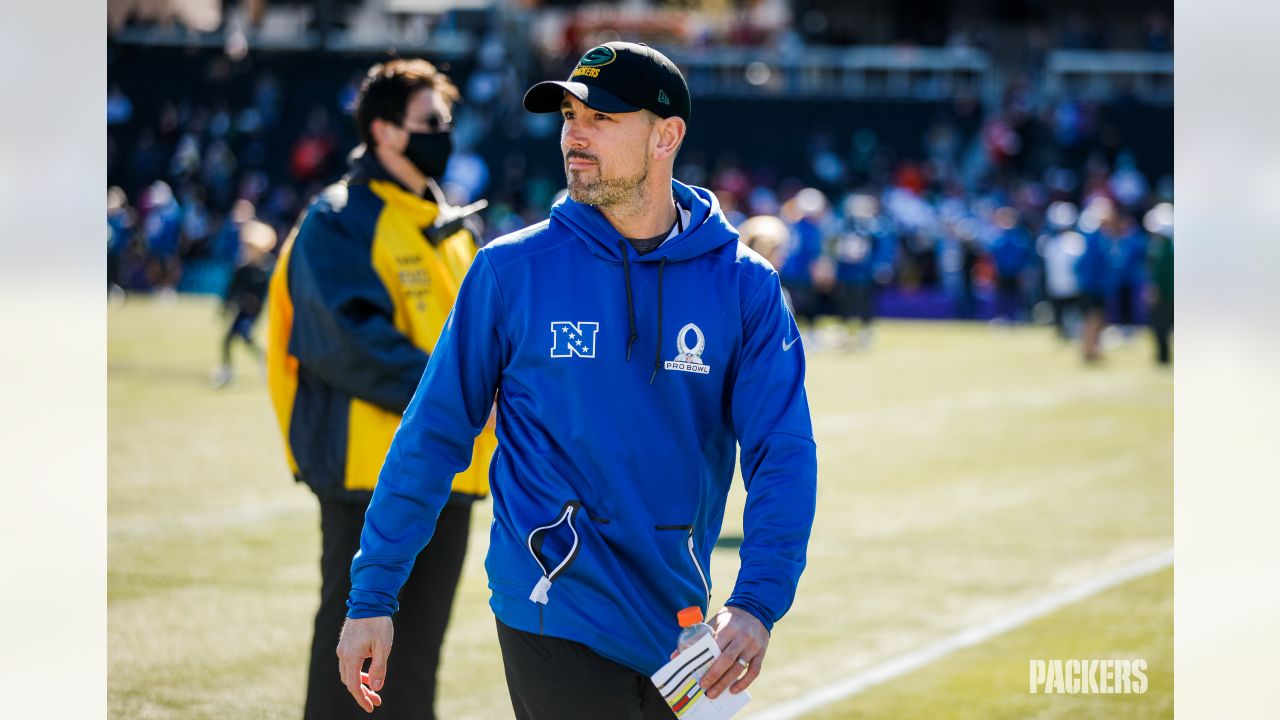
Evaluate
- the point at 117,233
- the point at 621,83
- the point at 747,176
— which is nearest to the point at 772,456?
the point at 621,83

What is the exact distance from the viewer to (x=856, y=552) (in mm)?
9641

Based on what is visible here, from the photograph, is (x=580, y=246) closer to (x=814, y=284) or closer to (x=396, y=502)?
(x=396, y=502)

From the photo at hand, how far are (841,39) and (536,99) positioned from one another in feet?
125

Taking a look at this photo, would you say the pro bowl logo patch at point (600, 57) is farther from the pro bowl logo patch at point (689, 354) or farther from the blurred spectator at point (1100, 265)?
the blurred spectator at point (1100, 265)

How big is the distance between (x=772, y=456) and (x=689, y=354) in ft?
0.93

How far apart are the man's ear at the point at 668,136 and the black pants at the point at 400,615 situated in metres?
1.49

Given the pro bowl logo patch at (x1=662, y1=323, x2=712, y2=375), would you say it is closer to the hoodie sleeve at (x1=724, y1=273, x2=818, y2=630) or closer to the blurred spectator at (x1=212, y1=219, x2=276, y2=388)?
the hoodie sleeve at (x1=724, y1=273, x2=818, y2=630)

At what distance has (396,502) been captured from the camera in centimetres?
357

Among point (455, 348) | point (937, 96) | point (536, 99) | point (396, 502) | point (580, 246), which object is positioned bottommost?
point (396, 502)

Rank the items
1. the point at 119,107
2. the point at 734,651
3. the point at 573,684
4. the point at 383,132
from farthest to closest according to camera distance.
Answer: the point at 119,107, the point at 383,132, the point at 573,684, the point at 734,651

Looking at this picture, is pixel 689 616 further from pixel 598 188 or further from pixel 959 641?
pixel 959 641
